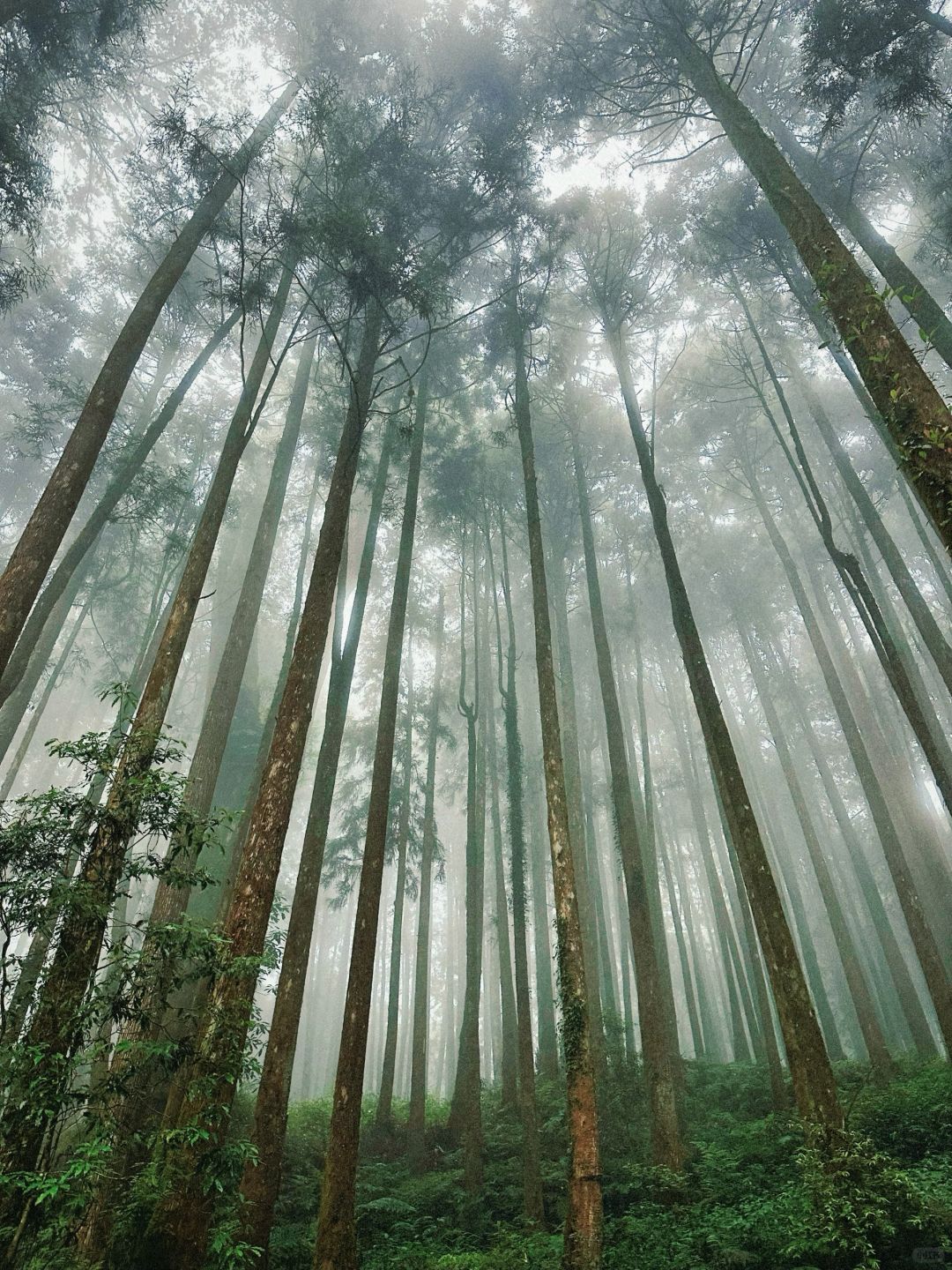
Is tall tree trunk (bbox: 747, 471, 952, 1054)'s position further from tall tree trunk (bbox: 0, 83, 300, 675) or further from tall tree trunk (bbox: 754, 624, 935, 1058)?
tall tree trunk (bbox: 0, 83, 300, 675)

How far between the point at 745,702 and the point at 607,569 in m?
12.0

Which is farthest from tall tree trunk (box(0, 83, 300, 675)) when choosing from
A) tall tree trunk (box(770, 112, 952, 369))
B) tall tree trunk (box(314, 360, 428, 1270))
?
tall tree trunk (box(770, 112, 952, 369))

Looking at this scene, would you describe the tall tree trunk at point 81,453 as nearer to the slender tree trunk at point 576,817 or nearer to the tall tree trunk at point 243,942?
the tall tree trunk at point 243,942

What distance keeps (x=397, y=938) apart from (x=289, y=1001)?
658 cm

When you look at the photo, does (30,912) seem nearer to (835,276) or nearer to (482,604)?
(835,276)

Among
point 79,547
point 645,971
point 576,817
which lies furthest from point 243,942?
point 576,817

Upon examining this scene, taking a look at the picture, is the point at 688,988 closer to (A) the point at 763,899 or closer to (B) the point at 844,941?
(B) the point at 844,941

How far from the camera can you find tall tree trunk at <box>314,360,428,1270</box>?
5.69m

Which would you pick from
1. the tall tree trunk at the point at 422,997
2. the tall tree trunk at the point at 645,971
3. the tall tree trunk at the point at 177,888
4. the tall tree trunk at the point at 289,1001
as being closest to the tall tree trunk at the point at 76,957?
the tall tree trunk at the point at 177,888

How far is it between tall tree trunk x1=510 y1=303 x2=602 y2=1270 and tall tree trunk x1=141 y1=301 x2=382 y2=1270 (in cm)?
289

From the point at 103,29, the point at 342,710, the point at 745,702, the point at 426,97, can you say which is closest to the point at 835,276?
the point at 342,710

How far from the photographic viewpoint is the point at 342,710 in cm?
920

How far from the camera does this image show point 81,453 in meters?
7.02

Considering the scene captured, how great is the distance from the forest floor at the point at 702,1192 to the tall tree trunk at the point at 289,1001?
187cm
